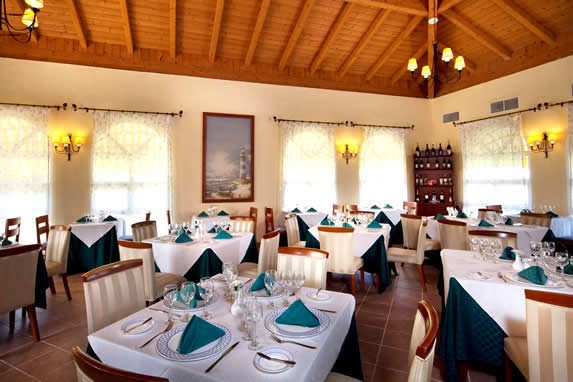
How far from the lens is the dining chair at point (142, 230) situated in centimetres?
401

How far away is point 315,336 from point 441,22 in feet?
→ 25.1

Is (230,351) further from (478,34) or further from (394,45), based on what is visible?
(478,34)

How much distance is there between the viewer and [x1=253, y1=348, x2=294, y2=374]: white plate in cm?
113

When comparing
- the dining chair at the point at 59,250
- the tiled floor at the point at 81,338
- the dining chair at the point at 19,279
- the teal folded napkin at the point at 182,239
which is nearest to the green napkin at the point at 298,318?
the tiled floor at the point at 81,338

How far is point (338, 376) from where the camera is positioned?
1559 millimetres

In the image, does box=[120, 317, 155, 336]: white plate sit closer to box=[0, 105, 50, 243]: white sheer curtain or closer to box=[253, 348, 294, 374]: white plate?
box=[253, 348, 294, 374]: white plate

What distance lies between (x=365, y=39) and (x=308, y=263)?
Answer: 5.87 meters

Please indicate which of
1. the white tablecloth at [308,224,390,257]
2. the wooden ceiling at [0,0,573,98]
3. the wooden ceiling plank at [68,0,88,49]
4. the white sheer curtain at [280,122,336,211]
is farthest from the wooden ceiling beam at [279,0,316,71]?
the white tablecloth at [308,224,390,257]

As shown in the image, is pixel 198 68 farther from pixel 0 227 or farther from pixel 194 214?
pixel 0 227

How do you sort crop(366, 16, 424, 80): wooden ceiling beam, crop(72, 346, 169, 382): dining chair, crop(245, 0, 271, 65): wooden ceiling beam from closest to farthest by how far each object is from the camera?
crop(72, 346, 169, 382): dining chair < crop(245, 0, 271, 65): wooden ceiling beam < crop(366, 16, 424, 80): wooden ceiling beam

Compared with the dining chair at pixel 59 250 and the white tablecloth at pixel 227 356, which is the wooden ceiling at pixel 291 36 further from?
the white tablecloth at pixel 227 356
